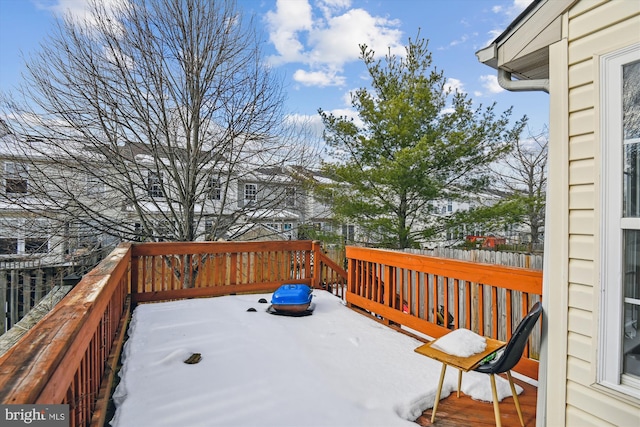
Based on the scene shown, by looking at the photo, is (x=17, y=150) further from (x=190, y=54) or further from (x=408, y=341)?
(x=408, y=341)

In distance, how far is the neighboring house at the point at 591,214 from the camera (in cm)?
161

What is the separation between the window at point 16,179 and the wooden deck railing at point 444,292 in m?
6.79

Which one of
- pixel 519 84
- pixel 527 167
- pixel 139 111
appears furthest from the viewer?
pixel 527 167

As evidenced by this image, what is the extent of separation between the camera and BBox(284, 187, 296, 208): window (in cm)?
831

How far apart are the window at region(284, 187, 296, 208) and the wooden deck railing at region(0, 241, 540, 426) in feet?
9.17

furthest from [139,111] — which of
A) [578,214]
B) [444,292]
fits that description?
[578,214]

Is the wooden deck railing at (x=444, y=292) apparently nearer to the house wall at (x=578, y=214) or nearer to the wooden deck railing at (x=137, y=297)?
the wooden deck railing at (x=137, y=297)

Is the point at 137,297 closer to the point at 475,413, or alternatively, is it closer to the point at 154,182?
the point at 154,182

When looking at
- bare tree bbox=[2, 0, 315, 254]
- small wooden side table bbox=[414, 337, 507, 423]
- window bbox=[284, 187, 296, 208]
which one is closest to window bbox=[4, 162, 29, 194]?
bare tree bbox=[2, 0, 315, 254]

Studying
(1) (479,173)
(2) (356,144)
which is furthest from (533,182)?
(2) (356,144)

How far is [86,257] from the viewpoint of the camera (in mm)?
7477

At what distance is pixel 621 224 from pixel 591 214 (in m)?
0.15

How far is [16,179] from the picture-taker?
6516 mm

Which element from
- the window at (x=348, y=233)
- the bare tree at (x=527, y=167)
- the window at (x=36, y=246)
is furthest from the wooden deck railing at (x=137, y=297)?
the bare tree at (x=527, y=167)
